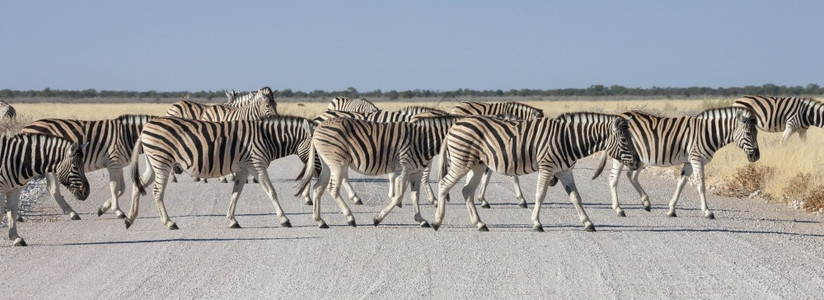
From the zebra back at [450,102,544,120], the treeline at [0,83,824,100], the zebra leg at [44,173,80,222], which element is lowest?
the treeline at [0,83,824,100]

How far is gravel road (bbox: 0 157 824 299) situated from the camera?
9906mm

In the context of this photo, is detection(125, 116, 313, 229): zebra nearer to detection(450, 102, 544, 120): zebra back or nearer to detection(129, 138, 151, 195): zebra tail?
detection(129, 138, 151, 195): zebra tail

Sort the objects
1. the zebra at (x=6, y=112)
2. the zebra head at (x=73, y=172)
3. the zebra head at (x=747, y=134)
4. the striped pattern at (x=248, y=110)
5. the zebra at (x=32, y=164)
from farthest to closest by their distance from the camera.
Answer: the zebra at (x=6, y=112)
the striped pattern at (x=248, y=110)
the zebra head at (x=747, y=134)
the zebra head at (x=73, y=172)
the zebra at (x=32, y=164)

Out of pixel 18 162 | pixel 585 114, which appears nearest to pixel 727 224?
pixel 585 114

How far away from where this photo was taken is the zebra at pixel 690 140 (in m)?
15.9

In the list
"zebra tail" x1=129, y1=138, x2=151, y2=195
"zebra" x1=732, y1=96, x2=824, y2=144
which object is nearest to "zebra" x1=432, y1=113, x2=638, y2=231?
"zebra tail" x1=129, y1=138, x2=151, y2=195

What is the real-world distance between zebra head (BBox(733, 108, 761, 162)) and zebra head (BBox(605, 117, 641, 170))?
8.00 ft

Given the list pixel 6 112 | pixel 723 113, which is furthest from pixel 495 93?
pixel 723 113

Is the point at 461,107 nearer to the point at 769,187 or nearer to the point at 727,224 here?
the point at 769,187

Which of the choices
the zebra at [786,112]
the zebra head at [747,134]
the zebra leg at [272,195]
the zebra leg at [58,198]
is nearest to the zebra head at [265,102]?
the zebra leg at [58,198]

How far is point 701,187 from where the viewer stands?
51.4 feet

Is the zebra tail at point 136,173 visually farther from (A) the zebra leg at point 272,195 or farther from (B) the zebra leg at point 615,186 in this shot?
(B) the zebra leg at point 615,186

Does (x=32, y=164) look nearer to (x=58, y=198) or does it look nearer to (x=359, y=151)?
(x=58, y=198)

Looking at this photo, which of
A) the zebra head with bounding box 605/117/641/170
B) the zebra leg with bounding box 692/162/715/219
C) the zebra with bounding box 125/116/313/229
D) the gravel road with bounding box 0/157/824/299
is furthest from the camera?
the zebra leg with bounding box 692/162/715/219
